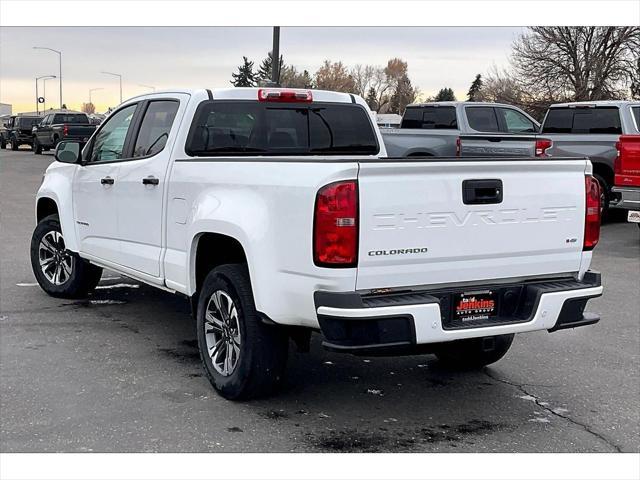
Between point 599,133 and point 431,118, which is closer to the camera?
point 599,133

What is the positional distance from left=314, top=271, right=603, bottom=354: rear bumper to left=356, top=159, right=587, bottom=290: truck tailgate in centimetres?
9

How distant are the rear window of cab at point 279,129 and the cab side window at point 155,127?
31cm

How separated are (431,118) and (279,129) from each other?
11617 mm

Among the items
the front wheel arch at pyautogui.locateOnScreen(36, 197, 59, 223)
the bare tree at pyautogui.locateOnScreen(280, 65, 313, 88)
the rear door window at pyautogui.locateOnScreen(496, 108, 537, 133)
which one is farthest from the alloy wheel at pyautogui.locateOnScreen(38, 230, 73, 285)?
the bare tree at pyautogui.locateOnScreen(280, 65, 313, 88)

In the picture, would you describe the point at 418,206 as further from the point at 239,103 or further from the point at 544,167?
the point at 239,103

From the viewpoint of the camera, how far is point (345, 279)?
425 cm

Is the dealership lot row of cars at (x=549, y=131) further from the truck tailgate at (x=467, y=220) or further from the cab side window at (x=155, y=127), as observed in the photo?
the truck tailgate at (x=467, y=220)

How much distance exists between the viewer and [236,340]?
4.98 metres

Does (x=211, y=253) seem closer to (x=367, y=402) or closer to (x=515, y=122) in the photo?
(x=367, y=402)

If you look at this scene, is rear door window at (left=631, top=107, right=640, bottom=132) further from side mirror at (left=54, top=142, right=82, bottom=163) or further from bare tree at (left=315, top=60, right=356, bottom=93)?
bare tree at (left=315, top=60, right=356, bottom=93)

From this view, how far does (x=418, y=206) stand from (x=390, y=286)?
17.8 inches

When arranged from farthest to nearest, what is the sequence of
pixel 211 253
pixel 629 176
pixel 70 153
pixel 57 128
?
pixel 57 128 < pixel 629 176 < pixel 70 153 < pixel 211 253

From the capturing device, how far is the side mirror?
23.9 feet

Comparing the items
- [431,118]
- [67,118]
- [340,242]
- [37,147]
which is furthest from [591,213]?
[37,147]
